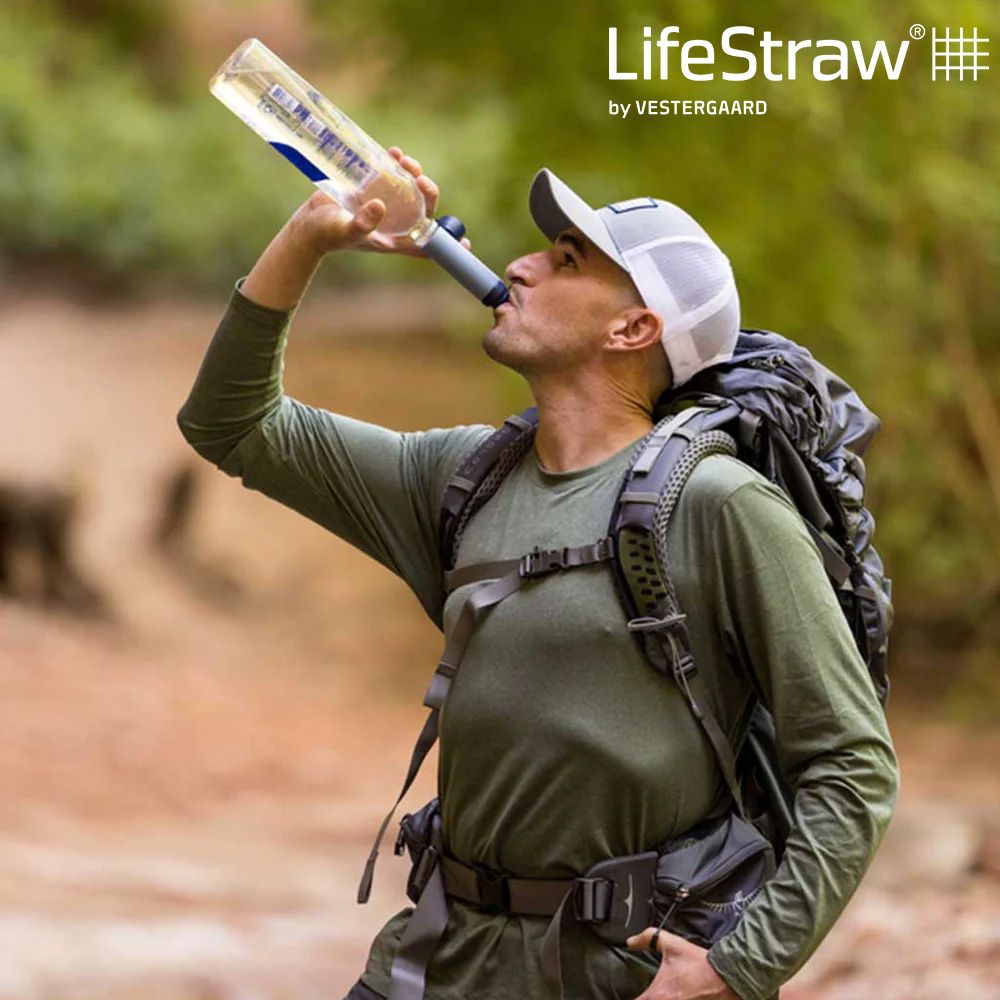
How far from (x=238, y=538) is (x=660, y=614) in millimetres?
13679

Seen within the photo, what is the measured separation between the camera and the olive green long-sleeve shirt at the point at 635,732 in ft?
7.57

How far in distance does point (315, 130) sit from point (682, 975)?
1357 mm

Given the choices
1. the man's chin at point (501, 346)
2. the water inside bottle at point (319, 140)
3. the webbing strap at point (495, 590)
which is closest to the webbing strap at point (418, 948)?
the webbing strap at point (495, 590)

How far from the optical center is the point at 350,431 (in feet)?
9.16

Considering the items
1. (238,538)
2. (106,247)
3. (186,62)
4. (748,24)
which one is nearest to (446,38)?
(748,24)

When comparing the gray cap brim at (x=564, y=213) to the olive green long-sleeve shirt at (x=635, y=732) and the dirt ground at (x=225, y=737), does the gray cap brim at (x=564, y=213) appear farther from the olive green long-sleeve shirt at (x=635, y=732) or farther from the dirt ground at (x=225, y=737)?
the dirt ground at (x=225, y=737)

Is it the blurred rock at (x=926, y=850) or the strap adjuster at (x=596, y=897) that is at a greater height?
the blurred rock at (x=926, y=850)

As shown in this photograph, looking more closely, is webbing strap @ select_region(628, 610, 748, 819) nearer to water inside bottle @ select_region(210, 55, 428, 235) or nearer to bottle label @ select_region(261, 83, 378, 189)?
water inside bottle @ select_region(210, 55, 428, 235)

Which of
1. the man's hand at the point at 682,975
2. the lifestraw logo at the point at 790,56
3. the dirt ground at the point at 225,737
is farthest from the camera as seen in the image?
the lifestraw logo at the point at 790,56

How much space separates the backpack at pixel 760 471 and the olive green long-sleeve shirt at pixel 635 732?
0.03m

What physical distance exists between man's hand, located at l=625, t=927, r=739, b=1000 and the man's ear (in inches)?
31.9

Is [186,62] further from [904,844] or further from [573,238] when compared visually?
[573,238]

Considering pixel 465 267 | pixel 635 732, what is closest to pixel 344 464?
pixel 465 267

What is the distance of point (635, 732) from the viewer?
237cm
